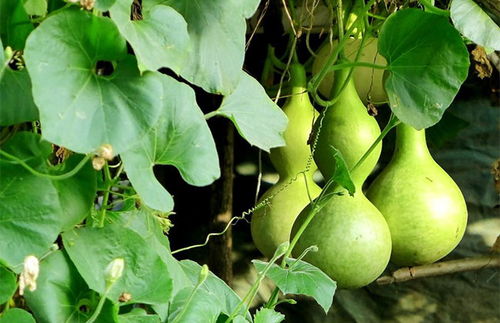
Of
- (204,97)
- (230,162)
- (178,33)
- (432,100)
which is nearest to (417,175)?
(432,100)

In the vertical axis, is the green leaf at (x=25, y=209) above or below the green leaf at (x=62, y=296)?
above

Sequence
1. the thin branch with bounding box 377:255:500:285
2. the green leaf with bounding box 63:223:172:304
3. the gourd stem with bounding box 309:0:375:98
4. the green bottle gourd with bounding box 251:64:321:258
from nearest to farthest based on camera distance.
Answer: the green leaf with bounding box 63:223:172:304 < the gourd stem with bounding box 309:0:375:98 < the green bottle gourd with bounding box 251:64:321:258 < the thin branch with bounding box 377:255:500:285

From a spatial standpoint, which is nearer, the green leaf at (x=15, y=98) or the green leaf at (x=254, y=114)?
the green leaf at (x=15, y=98)

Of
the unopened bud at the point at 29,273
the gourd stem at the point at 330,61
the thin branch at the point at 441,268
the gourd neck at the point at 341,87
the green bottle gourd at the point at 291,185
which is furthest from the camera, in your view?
the thin branch at the point at 441,268

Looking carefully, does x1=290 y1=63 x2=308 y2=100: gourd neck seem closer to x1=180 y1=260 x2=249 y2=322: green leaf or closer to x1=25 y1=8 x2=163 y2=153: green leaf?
x1=180 y1=260 x2=249 y2=322: green leaf

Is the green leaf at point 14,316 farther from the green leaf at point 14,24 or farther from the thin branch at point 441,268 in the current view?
the thin branch at point 441,268

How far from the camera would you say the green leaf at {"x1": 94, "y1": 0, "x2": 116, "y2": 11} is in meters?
0.50

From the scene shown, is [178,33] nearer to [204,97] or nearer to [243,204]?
[204,97]

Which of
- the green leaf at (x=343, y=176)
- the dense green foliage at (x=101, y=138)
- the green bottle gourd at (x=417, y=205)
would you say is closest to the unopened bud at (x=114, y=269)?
the dense green foliage at (x=101, y=138)

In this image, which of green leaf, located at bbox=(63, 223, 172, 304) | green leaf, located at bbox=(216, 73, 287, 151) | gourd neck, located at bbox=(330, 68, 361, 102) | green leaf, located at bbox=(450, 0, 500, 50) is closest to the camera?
green leaf, located at bbox=(63, 223, 172, 304)

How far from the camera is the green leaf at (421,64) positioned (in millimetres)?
849

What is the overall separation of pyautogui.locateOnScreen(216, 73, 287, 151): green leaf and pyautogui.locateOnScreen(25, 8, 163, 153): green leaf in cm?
17

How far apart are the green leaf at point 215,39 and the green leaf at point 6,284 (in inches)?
7.2

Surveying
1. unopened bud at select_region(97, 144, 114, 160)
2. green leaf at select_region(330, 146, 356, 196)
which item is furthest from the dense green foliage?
green leaf at select_region(330, 146, 356, 196)
